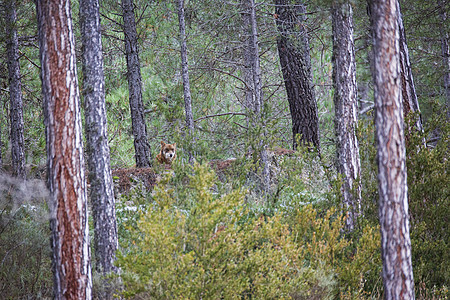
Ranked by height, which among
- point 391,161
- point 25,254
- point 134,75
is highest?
point 134,75

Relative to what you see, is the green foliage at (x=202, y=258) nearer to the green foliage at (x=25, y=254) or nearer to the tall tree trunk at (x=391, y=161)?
the tall tree trunk at (x=391, y=161)

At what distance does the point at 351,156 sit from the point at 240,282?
2.75 meters

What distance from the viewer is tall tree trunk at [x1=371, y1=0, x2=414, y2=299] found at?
160 inches

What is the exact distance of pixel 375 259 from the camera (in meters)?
5.70

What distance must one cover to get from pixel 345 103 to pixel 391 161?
257cm

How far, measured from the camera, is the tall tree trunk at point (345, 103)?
21.2 feet

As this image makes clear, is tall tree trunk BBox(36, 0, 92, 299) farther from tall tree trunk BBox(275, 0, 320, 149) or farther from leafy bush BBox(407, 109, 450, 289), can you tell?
tall tree trunk BBox(275, 0, 320, 149)

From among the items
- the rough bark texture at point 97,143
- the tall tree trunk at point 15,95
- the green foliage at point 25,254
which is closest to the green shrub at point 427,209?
the rough bark texture at point 97,143

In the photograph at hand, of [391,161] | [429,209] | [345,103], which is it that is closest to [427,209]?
[429,209]

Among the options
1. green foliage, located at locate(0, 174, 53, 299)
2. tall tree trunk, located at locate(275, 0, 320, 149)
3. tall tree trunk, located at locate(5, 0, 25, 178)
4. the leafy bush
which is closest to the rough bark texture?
green foliage, located at locate(0, 174, 53, 299)

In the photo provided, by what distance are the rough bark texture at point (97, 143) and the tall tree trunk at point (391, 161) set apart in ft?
10.5

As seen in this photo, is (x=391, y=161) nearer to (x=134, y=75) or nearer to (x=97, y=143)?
(x=97, y=143)

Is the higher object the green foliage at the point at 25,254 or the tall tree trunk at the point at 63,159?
the tall tree trunk at the point at 63,159

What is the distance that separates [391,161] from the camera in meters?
4.08
